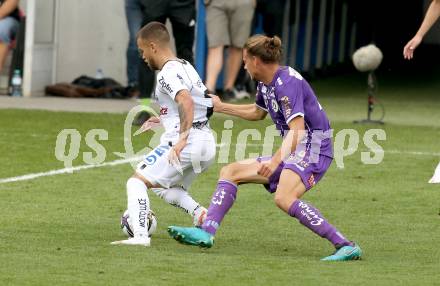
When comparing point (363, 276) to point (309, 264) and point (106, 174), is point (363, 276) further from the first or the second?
point (106, 174)

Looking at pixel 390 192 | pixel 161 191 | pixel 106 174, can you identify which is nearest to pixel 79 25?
pixel 106 174

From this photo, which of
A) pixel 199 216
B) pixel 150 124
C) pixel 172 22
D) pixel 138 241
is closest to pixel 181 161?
pixel 150 124

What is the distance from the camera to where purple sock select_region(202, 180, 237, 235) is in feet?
29.5

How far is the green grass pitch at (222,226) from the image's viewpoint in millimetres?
8117

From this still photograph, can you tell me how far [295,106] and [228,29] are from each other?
9657mm

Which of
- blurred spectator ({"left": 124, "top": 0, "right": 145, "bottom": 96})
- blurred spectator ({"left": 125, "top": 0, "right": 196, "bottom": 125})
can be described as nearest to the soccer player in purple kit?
blurred spectator ({"left": 125, "top": 0, "right": 196, "bottom": 125})

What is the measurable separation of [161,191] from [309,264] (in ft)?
5.39

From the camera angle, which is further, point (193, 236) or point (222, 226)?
point (222, 226)

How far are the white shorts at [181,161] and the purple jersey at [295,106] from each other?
58 centimetres

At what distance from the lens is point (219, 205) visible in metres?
9.02

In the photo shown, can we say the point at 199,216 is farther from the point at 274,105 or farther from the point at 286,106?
the point at 286,106

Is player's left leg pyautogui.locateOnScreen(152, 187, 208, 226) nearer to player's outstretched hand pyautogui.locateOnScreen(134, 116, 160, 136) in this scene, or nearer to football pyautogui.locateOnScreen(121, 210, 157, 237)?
football pyautogui.locateOnScreen(121, 210, 157, 237)

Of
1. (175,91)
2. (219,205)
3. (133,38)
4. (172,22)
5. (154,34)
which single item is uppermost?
(154,34)

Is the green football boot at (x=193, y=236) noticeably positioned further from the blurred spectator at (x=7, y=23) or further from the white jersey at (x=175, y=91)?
the blurred spectator at (x=7, y=23)
